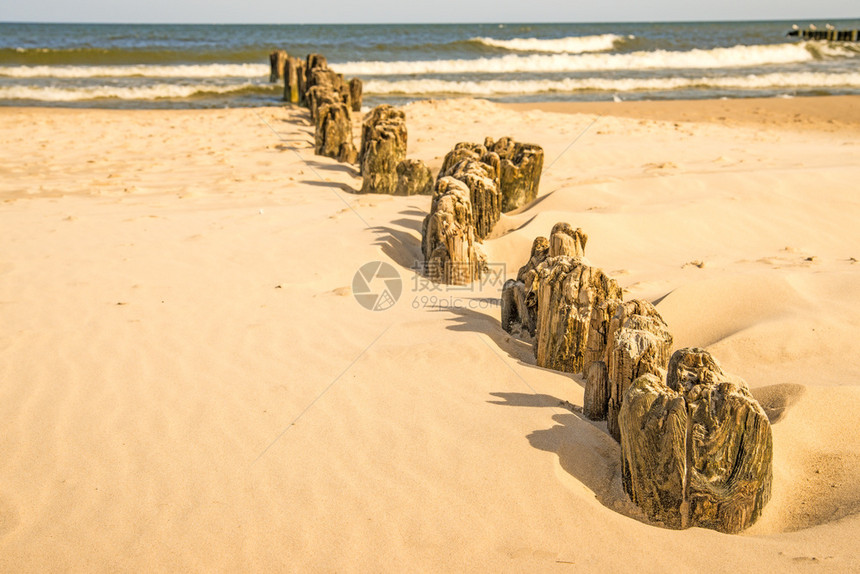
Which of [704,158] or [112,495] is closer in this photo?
[112,495]

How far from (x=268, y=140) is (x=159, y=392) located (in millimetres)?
9018

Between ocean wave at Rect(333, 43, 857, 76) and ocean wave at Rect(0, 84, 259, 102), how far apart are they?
20.8 ft

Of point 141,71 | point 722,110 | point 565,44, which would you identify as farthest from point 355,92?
point 565,44

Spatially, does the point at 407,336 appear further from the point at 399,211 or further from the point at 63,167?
the point at 63,167

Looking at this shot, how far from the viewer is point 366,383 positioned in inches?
139

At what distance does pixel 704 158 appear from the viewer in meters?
9.37

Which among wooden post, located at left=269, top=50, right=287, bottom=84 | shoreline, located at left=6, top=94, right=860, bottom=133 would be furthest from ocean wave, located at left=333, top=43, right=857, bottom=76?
shoreline, located at left=6, top=94, right=860, bottom=133

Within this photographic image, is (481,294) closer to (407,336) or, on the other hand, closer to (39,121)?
(407,336)

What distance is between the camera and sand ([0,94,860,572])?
2.41 m

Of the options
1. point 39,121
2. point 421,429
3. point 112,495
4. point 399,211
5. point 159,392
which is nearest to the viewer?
point 112,495

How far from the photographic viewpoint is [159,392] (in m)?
3.46

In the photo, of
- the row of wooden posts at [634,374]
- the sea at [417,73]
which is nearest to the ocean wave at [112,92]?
the sea at [417,73]

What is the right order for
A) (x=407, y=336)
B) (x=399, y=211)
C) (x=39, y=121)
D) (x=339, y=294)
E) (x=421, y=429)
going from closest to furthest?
(x=421, y=429) < (x=407, y=336) < (x=339, y=294) < (x=399, y=211) < (x=39, y=121)

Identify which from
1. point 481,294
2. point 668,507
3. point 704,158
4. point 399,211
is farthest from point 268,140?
point 668,507
